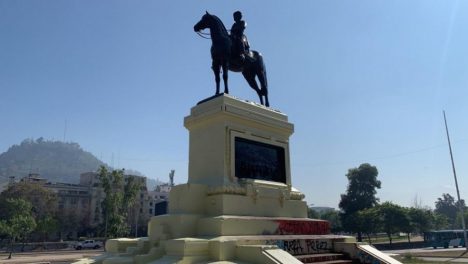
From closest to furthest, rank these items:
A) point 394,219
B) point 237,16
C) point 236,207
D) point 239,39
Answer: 1. point 236,207
2. point 239,39
3. point 237,16
4. point 394,219

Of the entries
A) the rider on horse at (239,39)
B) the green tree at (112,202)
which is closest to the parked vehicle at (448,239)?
the green tree at (112,202)

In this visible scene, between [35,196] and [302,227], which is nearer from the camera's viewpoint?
[302,227]

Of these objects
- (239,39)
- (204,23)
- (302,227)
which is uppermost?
(204,23)

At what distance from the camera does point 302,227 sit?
12.4 m

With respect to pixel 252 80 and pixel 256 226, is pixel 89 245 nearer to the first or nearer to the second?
pixel 252 80

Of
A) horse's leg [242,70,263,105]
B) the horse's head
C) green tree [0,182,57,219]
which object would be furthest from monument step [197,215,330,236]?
green tree [0,182,57,219]

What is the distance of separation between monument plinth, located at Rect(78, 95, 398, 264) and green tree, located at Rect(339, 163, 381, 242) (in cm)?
5717

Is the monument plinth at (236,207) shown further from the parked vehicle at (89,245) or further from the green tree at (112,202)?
the parked vehicle at (89,245)

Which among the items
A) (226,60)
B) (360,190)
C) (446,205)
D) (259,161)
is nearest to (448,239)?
(360,190)

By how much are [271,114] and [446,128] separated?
1448 inches

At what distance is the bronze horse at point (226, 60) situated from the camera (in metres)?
13.5

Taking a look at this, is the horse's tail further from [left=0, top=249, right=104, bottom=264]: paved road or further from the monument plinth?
[left=0, top=249, right=104, bottom=264]: paved road

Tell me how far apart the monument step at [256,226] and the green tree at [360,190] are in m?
57.2

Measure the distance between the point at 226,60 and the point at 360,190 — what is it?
61468 mm
